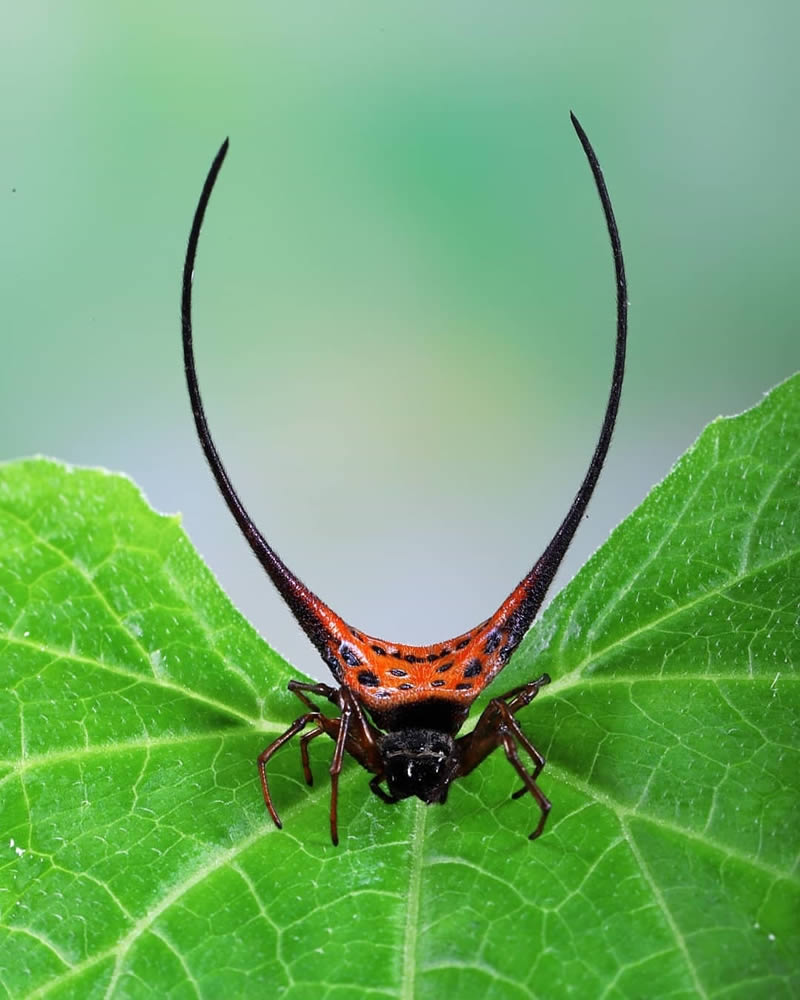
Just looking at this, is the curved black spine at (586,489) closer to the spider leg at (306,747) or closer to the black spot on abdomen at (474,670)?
the black spot on abdomen at (474,670)

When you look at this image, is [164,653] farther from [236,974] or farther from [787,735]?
[787,735]

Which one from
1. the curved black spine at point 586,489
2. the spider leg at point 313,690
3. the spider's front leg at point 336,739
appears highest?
the curved black spine at point 586,489

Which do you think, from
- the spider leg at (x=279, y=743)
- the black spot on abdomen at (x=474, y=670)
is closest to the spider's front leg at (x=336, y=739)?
the spider leg at (x=279, y=743)

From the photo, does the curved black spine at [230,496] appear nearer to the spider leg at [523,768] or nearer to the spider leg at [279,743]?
the spider leg at [279,743]

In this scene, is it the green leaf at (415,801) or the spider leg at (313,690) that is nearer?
the green leaf at (415,801)

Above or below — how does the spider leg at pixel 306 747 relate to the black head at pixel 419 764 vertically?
above

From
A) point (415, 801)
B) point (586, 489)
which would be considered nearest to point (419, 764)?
point (415, 801)

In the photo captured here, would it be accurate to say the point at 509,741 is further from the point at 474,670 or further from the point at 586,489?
the point at 586,489
